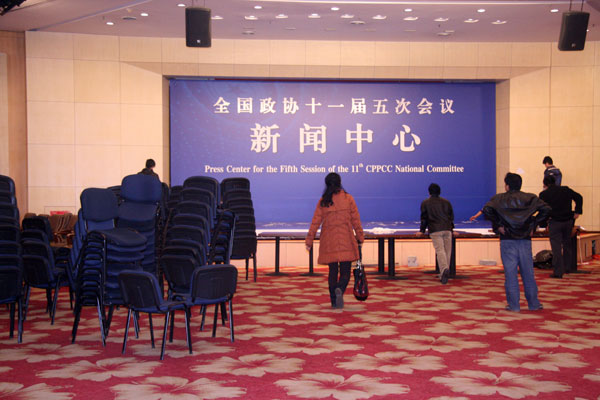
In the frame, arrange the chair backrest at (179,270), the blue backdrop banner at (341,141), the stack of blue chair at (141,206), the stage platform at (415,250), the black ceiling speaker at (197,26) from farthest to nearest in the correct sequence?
the blue backdrop banner at (341,141) < the stage platform at (415,250) < the black ceiling speaker at (197,26) < the stack of blue chair at (141,206) < the chair backrest at (179,270)

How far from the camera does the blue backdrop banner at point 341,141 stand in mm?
14023

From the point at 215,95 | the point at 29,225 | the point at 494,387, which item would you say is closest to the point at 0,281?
the point at 29,225

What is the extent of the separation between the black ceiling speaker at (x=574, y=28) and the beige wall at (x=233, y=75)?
3.41 metres

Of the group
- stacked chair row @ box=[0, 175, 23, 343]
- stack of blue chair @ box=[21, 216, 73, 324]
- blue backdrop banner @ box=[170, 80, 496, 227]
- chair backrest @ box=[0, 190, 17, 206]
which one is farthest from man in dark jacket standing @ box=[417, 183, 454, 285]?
stacked chair row @ box=[0, 175, 23, 343]

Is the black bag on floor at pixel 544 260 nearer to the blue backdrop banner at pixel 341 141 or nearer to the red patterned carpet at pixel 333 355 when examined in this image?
the blue backdrop banner at pixel 341 141

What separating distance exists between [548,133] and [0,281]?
1130cm

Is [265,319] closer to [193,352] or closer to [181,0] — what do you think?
[193,352]

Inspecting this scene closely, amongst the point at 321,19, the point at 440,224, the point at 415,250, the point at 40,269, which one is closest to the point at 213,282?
the point at 40,269

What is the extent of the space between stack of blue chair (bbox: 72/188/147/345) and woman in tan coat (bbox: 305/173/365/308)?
226 centimetres

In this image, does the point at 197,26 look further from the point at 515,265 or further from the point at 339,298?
the point at 515,265

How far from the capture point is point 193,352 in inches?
215

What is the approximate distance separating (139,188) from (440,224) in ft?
16.8

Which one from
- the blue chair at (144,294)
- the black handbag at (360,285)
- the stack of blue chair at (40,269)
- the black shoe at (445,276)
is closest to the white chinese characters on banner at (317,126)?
the black shoe at (445,276)

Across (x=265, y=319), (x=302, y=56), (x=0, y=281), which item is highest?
(x=302, y=56)
